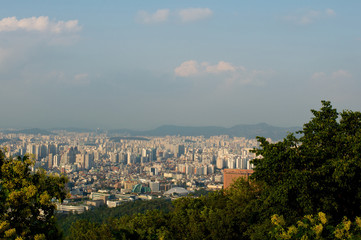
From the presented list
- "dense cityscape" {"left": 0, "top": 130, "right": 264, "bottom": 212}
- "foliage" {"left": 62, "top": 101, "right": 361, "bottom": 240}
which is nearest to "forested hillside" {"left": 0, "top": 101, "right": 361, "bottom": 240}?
"foliage" {"left": 62, "top": 101, "right": 361, "bottom": 240}

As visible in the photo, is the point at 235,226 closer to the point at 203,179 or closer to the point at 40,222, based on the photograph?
the point at 40,222

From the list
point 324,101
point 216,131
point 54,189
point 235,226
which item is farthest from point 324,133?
point 216,131

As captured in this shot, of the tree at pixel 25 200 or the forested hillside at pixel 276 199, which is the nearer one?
the tree at pixel 25 200

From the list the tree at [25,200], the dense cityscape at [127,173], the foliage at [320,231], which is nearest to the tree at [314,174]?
the foliage at [320,231]

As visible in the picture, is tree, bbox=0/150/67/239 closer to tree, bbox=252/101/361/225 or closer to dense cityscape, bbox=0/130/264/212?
tree, bbox=252/101/361/225

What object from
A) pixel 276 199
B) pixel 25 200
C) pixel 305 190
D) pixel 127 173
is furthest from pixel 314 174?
pixel 127 173

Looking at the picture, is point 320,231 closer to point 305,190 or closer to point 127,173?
point 305,190

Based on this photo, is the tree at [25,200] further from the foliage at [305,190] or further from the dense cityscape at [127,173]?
the dense cityscape at [127,173]
